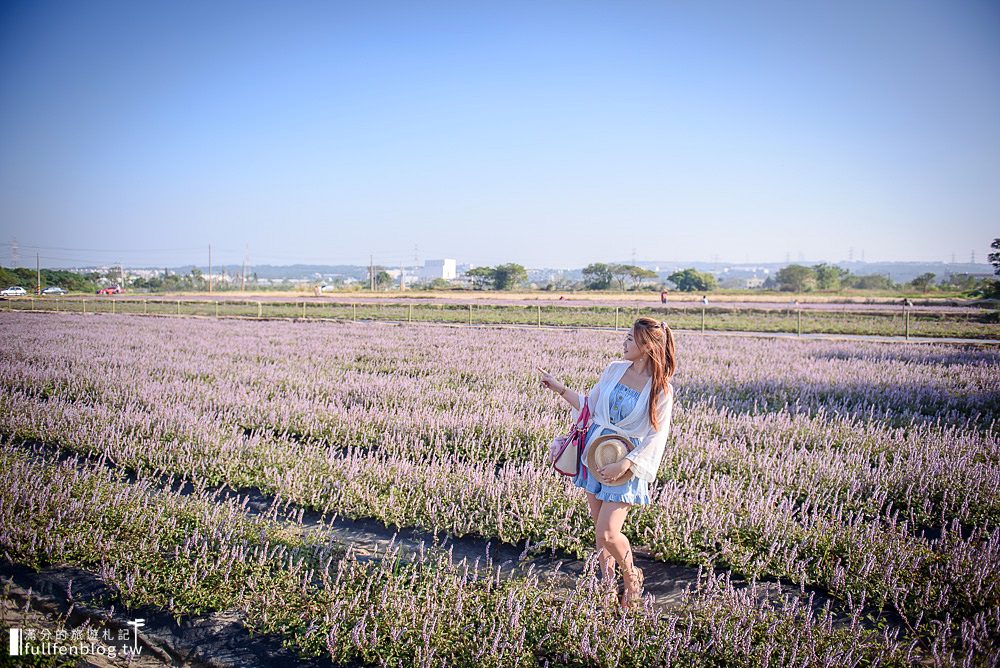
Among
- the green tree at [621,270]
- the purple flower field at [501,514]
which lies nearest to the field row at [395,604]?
the purple flower field at [501,514]

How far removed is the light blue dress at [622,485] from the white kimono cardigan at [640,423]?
0.03 m

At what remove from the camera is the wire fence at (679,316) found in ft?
89.5

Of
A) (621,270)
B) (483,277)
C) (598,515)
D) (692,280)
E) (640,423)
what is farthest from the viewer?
(621,270)

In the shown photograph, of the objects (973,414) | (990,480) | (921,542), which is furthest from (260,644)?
(973,414)

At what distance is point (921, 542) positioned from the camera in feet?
14.0

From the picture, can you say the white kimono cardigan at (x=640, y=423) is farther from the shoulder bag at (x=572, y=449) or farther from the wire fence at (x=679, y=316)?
the wire fence at (x=679, y=316)

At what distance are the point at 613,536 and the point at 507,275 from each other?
87.1m

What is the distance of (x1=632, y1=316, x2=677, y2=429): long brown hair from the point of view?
338cm

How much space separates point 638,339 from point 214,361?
11.5 m

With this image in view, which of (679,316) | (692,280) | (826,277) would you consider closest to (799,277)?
(826,277)

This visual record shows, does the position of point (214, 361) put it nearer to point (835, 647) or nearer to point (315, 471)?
point (315, 471)

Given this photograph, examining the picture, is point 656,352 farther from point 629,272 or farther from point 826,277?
point 826,277

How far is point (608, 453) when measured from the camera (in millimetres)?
3404

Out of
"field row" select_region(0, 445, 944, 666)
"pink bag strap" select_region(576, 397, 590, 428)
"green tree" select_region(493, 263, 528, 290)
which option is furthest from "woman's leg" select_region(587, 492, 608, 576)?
"green tree" select_region(493, 263, 528, 290)
